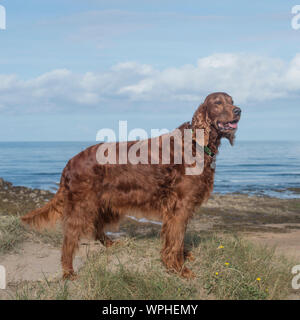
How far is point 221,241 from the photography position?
510 centimetres

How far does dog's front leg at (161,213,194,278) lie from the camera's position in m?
4.22

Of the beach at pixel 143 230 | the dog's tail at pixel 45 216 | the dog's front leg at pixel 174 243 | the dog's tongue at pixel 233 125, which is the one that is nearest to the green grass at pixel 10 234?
the beach at pixel 143 230

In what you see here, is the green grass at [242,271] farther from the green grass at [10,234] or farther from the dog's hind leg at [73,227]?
the green grass at [10,234]

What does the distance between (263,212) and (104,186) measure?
705cm

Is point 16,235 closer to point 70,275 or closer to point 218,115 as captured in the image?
point 70,275

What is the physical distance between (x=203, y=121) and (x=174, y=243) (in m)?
1.39

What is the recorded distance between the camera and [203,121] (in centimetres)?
433

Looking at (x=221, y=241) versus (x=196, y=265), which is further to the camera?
(x=221, y=241)

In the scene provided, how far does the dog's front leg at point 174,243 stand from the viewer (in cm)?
422

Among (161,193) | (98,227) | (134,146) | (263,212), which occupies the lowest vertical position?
(263,212)
